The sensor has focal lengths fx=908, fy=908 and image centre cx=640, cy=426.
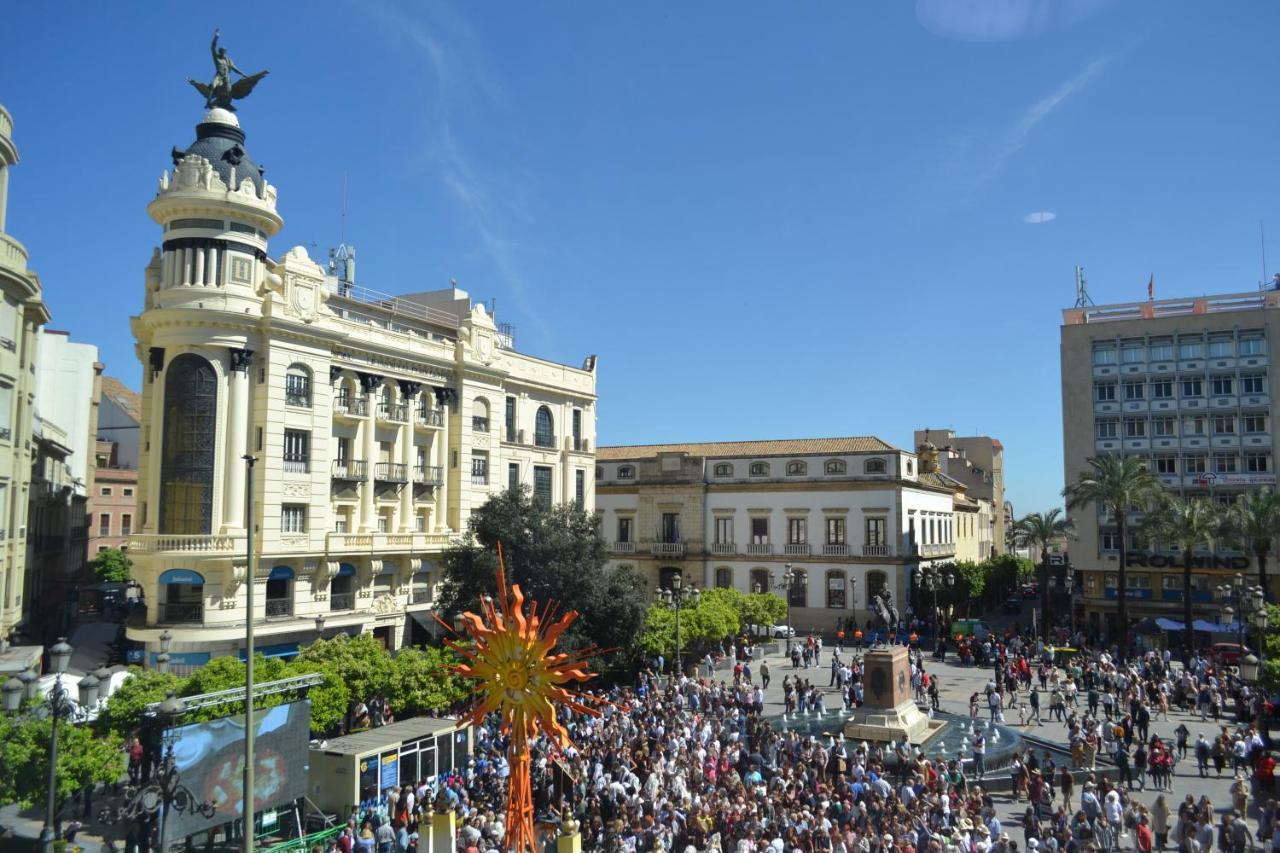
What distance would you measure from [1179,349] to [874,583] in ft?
70.8

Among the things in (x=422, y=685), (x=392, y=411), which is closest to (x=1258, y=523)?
(x=422, y=685)

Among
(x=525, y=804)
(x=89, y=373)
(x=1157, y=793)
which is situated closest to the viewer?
(x=525, y=804)

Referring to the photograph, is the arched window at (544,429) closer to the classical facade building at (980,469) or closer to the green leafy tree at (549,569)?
the green leafy tree at (549,569)

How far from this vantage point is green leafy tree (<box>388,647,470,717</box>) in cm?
2406

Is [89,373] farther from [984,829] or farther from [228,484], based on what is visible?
[984,829]

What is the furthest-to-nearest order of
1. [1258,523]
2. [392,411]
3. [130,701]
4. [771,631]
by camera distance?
[771,631] → [1258,523] → [392,411] → [130,701]

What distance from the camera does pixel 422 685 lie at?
80.1 feet

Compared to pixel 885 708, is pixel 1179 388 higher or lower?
higher

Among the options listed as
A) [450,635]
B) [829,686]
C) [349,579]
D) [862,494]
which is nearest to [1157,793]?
[829,686]

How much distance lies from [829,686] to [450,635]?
14.7 metres

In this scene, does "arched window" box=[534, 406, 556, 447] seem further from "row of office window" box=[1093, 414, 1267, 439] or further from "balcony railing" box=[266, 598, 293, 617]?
"row of office window" box=[1093, 414, 1267, 439]

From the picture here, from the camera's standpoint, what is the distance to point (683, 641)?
35.6m

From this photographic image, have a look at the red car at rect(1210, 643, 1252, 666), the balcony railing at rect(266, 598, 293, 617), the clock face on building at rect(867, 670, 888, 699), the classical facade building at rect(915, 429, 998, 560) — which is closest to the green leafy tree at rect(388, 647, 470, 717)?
the balcony railing at rect(266, 598, 293, 617)

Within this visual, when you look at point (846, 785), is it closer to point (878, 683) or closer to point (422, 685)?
point (878, 683)
